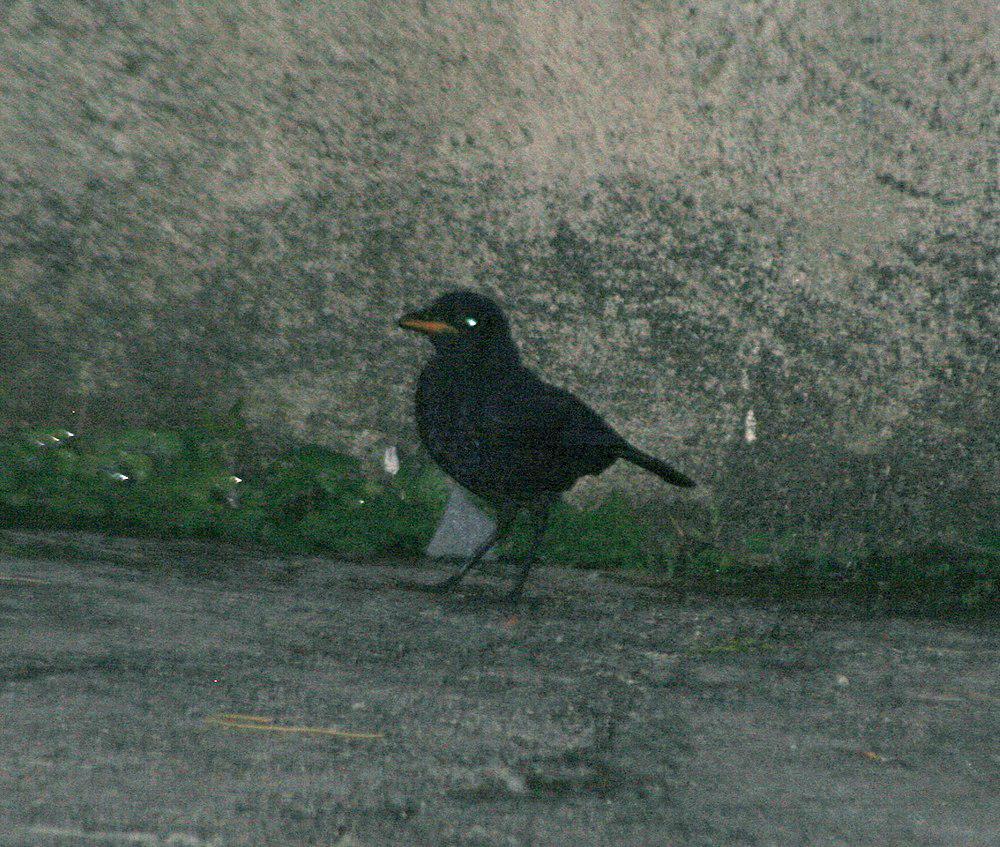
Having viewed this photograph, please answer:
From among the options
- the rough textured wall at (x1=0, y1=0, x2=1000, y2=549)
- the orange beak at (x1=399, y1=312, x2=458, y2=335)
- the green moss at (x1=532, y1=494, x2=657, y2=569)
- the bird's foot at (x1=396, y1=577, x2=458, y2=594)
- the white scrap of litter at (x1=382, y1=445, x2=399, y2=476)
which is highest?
the rough textured wall at (x1=0, y1=0, x2=1000, y2=549)

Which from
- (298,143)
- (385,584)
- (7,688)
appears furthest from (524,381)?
(7,688)

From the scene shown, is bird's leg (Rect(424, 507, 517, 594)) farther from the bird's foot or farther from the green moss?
the green moss

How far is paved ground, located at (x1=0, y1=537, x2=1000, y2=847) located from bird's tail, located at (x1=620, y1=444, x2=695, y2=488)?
34cm

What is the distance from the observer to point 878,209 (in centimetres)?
359

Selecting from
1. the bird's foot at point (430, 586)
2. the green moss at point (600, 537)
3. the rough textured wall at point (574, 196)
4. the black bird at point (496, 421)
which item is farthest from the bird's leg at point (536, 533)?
the rough textured wall at point (574, 196)

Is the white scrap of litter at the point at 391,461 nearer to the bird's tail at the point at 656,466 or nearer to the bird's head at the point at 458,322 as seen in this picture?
the bird's head at the point at 458,322

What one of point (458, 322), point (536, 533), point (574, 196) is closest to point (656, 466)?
point (536, 533)

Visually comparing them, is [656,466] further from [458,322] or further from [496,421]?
[458,322]

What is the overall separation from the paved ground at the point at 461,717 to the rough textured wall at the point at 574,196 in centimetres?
73

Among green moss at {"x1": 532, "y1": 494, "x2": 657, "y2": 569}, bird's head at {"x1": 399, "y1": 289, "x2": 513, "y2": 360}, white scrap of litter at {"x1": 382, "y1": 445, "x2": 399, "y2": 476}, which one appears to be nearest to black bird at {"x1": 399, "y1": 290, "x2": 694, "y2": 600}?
bird's head at {"x1": 399, "y1": 289, "x2": 513, "y2": 360}

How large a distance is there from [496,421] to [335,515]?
733mm

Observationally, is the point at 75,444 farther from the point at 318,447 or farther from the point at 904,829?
the point at 904,829

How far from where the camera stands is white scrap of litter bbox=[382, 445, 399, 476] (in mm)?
3705

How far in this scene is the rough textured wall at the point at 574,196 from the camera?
11.7ft
